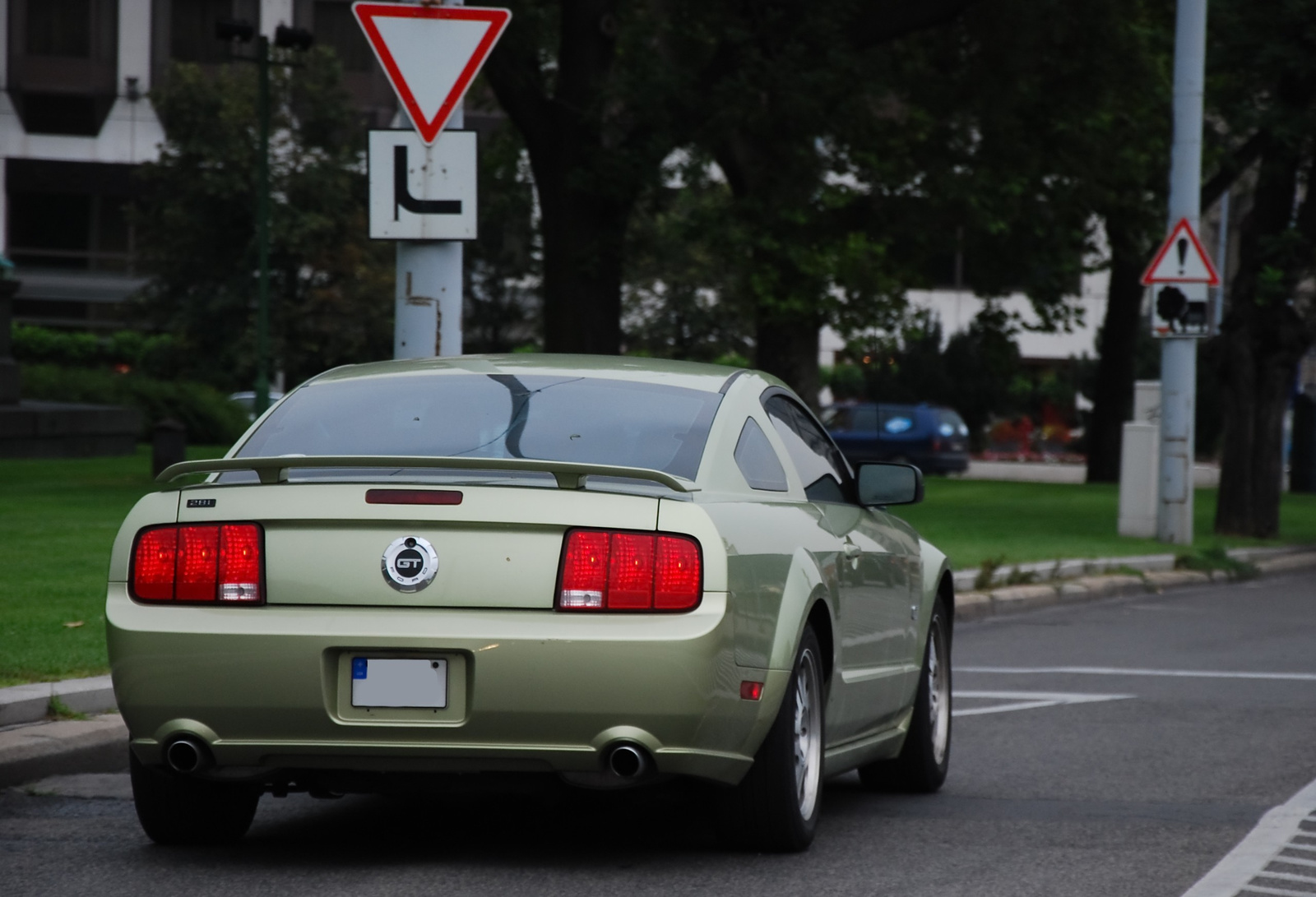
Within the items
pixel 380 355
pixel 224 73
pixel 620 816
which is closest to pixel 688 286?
pixel 380 355

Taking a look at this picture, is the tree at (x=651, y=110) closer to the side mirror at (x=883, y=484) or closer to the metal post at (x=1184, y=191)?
the metal post at (x=1184, y=191)

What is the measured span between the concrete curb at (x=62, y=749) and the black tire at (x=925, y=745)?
8.86 feet

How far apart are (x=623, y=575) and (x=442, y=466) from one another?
583 millimetres

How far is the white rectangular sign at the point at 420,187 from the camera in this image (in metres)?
9.38

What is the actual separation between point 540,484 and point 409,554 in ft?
1.25

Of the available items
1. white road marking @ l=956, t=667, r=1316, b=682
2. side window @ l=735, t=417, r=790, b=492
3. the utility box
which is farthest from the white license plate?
the utility box

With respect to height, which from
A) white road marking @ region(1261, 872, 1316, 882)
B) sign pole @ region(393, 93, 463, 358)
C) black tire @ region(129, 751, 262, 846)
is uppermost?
sign pole @ region(393, 93, 463, 358)

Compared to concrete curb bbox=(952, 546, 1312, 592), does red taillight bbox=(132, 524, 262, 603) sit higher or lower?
higher

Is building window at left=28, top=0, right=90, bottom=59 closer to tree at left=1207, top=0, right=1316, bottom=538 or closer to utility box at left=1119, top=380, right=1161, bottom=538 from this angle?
tree at left=1207, top=0, right=1316, bottom=538

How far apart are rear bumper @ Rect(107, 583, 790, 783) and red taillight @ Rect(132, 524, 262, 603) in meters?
0.05

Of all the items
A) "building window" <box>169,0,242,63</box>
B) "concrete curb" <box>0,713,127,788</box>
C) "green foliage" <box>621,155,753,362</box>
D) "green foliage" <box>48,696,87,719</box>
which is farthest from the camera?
"building window" <box>169,0,242,63</box>

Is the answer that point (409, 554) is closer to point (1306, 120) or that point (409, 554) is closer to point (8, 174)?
point (1306, 120)

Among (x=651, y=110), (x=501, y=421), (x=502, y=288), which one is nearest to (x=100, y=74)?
(x=502, y=288)

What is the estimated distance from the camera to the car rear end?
5324 millimetres
